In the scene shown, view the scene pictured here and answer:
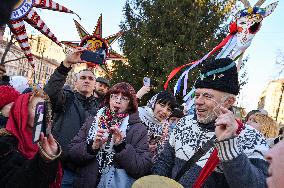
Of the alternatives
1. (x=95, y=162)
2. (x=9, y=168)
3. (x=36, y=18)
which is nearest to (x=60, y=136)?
(x=95, y=162)

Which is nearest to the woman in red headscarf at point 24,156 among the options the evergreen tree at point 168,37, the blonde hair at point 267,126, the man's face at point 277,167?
the man's face at point 277,167

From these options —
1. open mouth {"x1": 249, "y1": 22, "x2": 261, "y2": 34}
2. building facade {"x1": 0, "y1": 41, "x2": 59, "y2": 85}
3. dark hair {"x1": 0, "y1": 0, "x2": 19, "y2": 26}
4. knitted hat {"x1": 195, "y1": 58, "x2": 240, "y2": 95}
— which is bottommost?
building facade {"x1": 0, "y1": 41, "x2": 59, "y2": 85}

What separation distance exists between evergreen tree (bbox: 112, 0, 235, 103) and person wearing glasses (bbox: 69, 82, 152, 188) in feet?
36.6

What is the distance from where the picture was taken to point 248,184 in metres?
2.01

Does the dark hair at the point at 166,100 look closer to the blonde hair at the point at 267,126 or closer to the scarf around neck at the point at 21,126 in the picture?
the blonde hair at the point at 267,126

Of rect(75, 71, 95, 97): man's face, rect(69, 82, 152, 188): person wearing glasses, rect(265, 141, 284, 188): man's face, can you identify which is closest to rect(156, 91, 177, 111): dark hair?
rect(75, 71, 95, 97): man's face

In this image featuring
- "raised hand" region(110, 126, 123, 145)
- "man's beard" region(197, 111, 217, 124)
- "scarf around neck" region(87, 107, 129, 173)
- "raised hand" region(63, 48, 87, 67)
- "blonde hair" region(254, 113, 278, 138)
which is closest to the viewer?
"man's beard" region(197, 111, 217, 124)

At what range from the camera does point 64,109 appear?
3.87 metres

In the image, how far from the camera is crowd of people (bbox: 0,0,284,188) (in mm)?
1998

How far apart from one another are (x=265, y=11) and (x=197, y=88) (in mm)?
3106

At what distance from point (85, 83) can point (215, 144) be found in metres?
2.53

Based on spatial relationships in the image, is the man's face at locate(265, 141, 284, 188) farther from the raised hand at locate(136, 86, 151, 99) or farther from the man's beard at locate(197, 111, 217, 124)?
the raised hand at locate(136, 86, 151, 99)

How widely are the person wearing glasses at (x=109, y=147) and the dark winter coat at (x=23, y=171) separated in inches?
33.8

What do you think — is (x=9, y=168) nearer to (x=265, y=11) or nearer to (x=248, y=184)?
(x=248, y=184)
